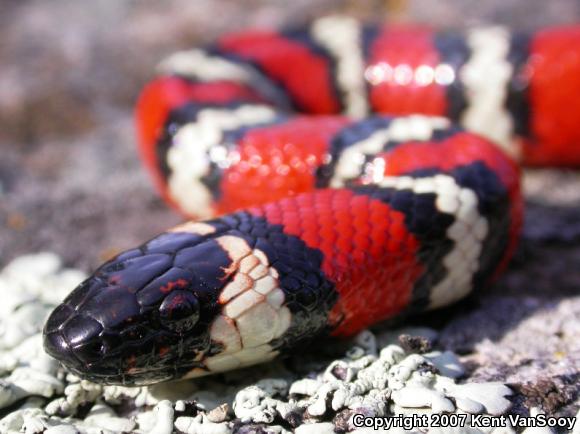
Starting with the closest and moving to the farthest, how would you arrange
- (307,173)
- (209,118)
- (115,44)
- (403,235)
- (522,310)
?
(403,235), (522,310), (307,173), (209,118), (115,44)

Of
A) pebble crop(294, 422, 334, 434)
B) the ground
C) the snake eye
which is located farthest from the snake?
pebble crop(294, 422, 334, 434)

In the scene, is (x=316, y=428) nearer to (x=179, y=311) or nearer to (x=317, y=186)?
(x=179, y=311)

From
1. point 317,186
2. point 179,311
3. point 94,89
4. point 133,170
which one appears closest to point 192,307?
point 179,311

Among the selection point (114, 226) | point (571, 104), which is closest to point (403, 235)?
point (114, 226)

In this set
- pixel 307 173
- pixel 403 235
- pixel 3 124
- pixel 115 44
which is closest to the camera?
pixel 403 235

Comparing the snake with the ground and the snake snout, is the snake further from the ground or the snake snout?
the ground

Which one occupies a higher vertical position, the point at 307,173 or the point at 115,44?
the point at 115,44

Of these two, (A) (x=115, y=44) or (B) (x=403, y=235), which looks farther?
(A) (x=115, y=44)

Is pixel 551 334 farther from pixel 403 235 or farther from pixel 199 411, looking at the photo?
pixel 199 411
